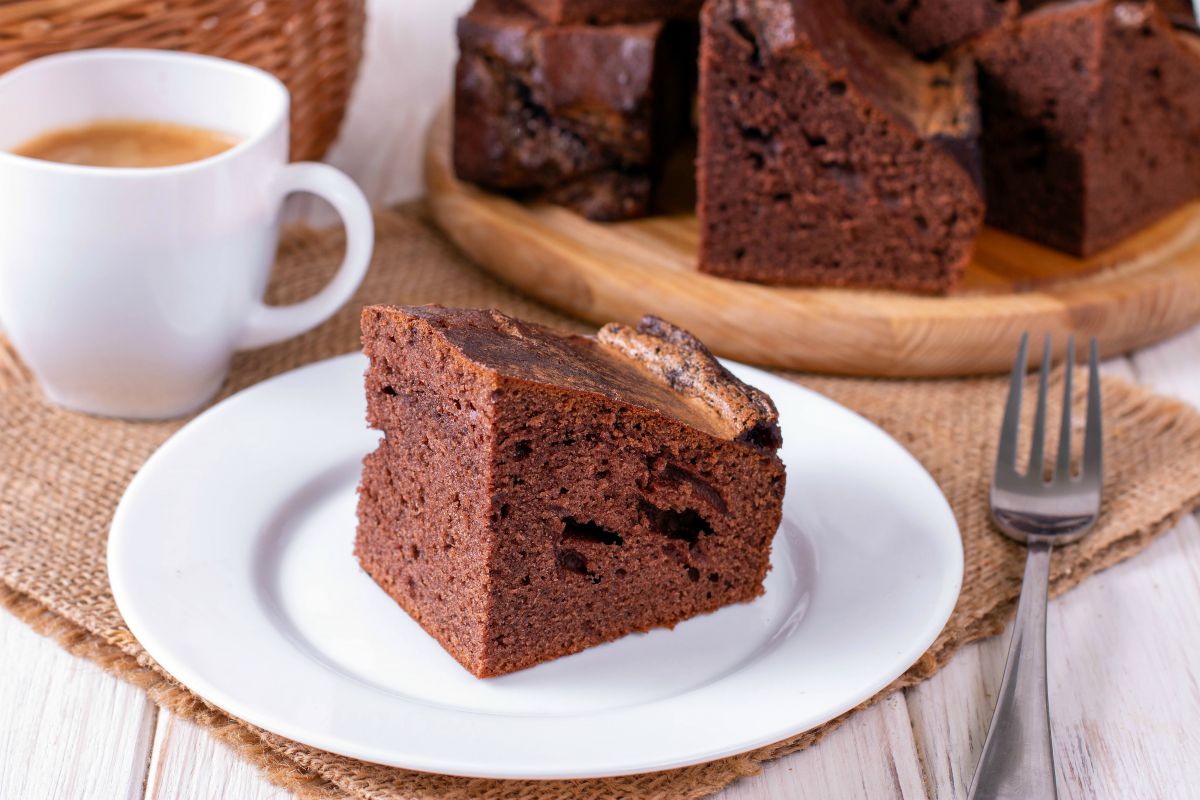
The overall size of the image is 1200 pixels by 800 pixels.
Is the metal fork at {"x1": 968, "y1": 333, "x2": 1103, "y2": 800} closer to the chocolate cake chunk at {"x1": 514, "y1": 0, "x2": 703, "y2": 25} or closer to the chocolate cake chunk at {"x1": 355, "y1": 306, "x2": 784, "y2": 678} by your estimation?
the chocolate cake chunk at {"x1": 355, "y1": 306, "x2": 784, "y2": 678}

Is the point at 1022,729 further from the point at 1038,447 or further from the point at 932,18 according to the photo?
the point at 932,18

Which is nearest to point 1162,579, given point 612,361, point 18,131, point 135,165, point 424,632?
point 612,361

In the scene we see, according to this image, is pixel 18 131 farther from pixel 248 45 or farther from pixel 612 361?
pixel 612 361

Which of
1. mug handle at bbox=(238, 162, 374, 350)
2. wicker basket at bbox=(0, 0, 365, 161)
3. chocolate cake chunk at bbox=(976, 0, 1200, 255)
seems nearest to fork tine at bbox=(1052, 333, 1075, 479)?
chocolate cake chunk at bbox=(976, 0, 1200, 255)

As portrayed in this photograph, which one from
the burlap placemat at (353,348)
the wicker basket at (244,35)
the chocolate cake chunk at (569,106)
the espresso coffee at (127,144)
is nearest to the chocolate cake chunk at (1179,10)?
the burlap placemat at (353,348)

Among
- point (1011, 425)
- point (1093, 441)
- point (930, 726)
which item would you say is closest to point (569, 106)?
point (1011, 425)

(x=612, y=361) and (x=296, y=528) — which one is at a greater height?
(x=612, y=361)

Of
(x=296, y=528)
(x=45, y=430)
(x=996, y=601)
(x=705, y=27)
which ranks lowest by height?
(x=45, y=430)
